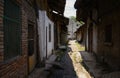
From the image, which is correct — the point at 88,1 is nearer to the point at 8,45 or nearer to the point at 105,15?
the point at 105,15

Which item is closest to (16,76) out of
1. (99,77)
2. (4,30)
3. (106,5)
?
(4,30)

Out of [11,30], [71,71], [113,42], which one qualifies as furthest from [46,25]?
[11,30]

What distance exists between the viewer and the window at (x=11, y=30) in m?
5.32

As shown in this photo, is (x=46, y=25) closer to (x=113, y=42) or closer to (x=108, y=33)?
(x=108, y=33)

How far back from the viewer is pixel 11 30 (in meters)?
5.82

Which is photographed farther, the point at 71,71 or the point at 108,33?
the point at 108,33

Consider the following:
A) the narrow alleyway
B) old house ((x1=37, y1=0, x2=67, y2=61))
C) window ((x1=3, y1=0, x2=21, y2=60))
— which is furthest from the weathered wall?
window ((x1=3, y1=0, x2=21, y2=60))

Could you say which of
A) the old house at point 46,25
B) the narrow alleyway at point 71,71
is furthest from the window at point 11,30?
the old house at point 46,25

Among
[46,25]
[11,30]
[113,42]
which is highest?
[46,25]

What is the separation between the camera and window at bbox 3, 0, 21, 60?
5.32 meters

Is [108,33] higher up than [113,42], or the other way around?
[108,33]

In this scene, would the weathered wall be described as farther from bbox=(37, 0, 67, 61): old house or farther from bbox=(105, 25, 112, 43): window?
bbox=(37, 0, 67, 61): old house

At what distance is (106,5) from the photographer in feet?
37.2

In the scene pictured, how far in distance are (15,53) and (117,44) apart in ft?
15.5
